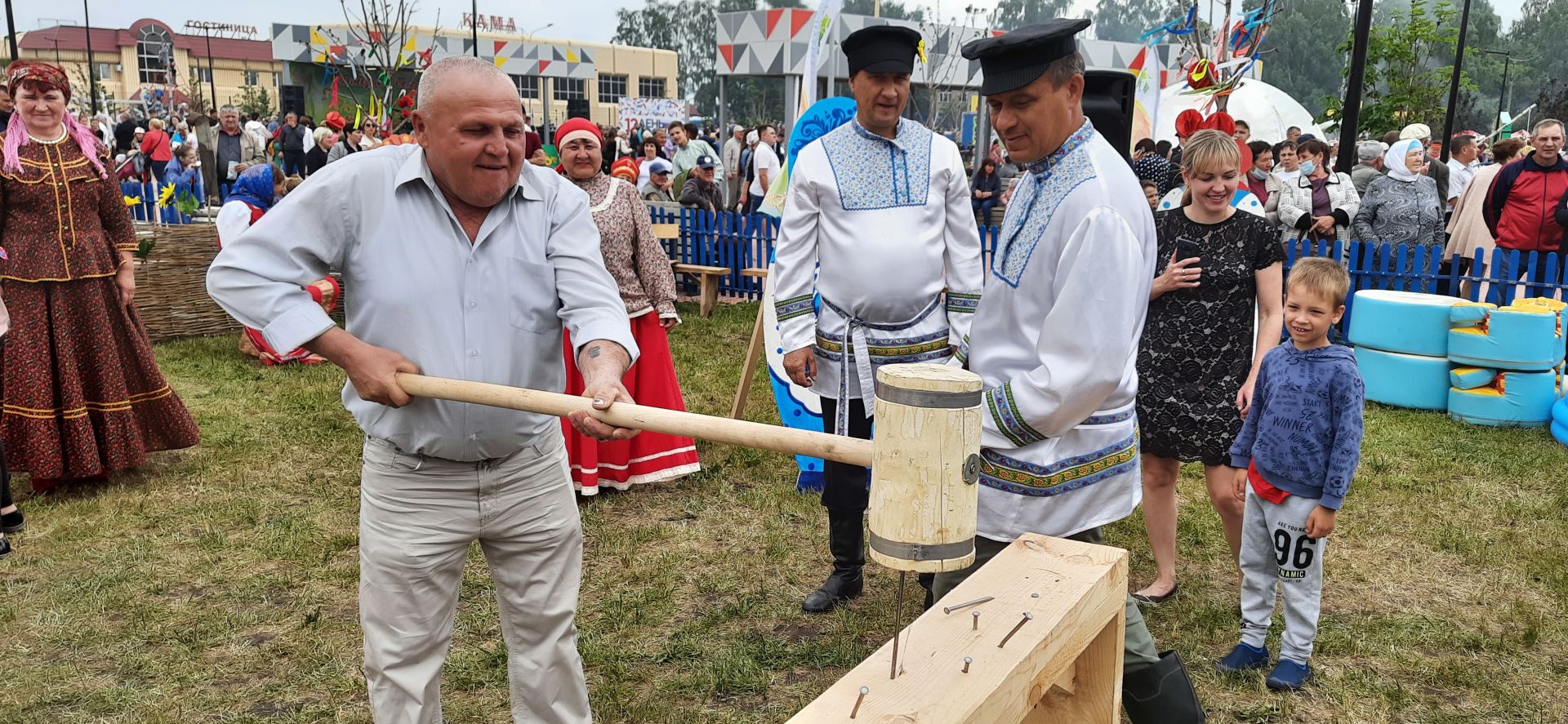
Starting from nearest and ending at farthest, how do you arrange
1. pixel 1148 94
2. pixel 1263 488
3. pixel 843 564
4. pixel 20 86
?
pixel 1263 488 → pixel 843 564 → pixel 20 86 → pixel 1148 94

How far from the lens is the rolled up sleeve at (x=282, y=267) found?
253 centimetres

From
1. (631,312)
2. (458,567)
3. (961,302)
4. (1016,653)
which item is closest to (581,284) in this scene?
(458,567)

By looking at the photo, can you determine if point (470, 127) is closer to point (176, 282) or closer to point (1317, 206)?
point (176, 282)

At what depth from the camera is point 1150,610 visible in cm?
438

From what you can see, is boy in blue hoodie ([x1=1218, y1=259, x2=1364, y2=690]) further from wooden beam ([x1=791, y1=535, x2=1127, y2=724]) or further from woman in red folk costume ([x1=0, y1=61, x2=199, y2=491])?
woman in red folk costume ([x1=0, y1=61, x2=199, y2=491])

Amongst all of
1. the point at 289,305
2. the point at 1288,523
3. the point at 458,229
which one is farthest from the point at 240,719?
the point at 1288,523

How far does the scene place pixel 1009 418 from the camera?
7.91ft

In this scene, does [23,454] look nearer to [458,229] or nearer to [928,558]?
[458,229]

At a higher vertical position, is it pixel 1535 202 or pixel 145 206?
pixel 1535 202

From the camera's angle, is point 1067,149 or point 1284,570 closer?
point 1067,149

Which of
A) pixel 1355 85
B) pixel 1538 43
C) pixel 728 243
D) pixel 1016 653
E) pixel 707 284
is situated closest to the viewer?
pixel 1016 653

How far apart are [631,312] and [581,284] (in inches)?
120

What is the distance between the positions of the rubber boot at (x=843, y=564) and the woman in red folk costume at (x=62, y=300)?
389cm

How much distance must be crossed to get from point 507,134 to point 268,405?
6031 mm
